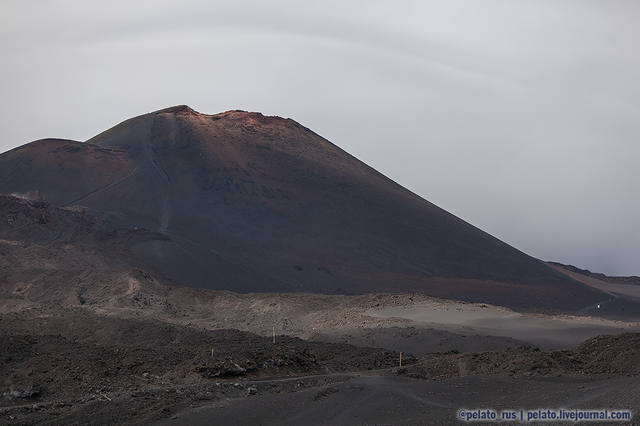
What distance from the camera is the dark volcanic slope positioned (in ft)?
200

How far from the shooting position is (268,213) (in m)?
73.6

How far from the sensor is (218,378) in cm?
1762

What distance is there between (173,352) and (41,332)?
12.5 meters

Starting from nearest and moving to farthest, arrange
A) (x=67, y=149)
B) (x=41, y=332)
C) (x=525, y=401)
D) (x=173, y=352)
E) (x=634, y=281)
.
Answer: (x=525, y=401)
(x=173, y=352)
(x=41, y=332)
(x=67, y=149)
(x=634, y=281)

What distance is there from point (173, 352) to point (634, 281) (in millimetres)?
101335

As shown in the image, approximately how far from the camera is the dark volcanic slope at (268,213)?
60.9 meters

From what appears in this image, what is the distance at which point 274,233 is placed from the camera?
228 ft

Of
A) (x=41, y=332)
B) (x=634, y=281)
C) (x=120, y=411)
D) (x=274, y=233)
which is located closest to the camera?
(x=120, y=411)

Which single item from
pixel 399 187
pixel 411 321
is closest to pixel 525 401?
pixel 411 321

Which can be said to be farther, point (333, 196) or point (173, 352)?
point (333, 196)

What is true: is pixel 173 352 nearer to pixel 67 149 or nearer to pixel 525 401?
pixel 525 401

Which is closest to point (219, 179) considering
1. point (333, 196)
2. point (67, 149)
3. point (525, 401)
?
point (333, 196)

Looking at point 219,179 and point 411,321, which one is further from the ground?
point 219,179

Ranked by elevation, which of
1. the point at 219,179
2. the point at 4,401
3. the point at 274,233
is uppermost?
the point at 219,179
